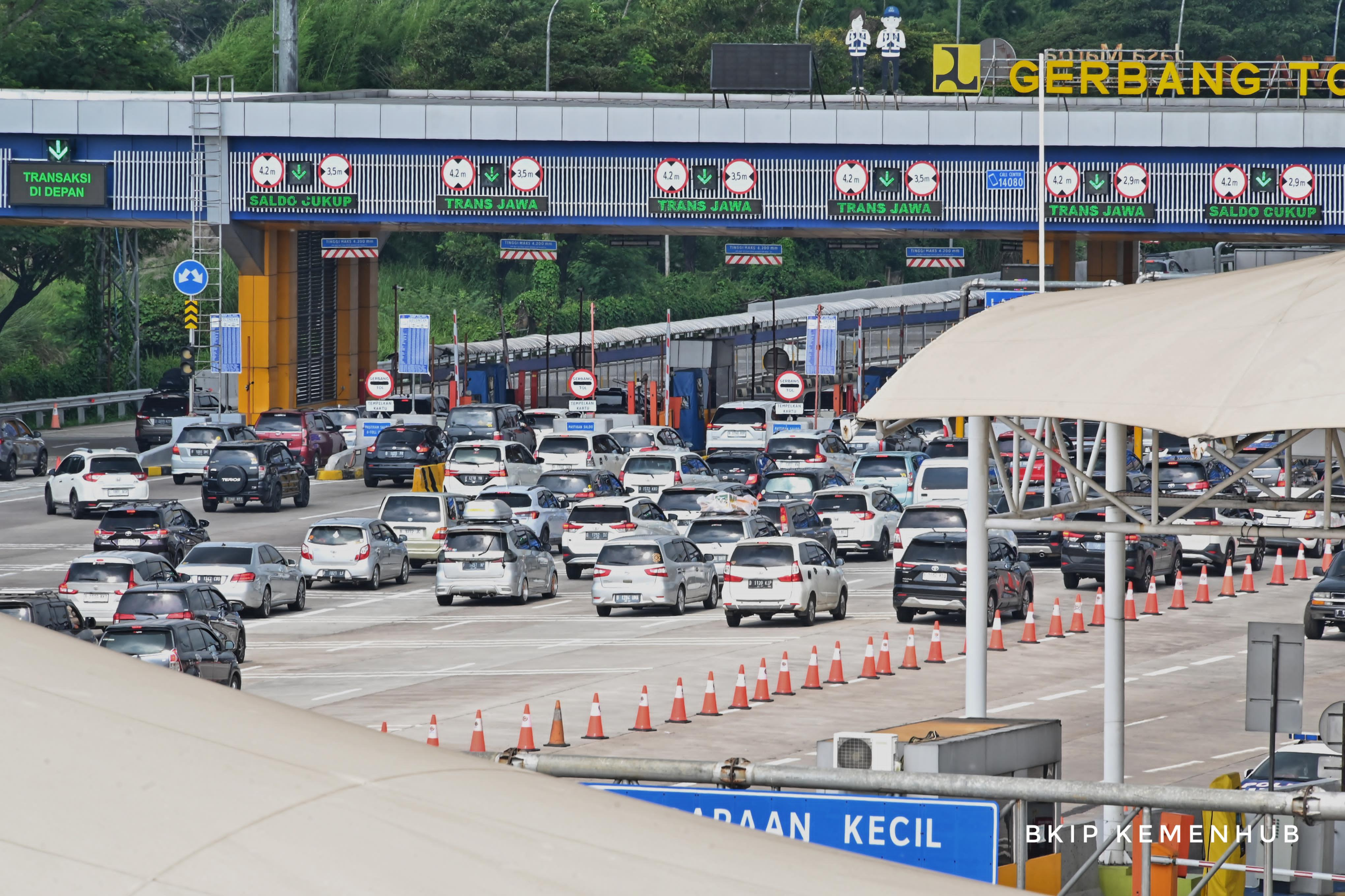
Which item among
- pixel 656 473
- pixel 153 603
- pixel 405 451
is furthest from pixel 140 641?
pixel 405 451

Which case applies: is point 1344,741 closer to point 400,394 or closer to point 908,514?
point 908,514

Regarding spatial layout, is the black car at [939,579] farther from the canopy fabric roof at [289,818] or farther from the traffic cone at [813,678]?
the canopy fabric roof at [289,818]

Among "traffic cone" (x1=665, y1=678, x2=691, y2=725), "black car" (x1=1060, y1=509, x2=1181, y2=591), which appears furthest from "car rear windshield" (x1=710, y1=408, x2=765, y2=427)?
"traffic cone" (x1=665, y1=678, x2=691, y2=725)

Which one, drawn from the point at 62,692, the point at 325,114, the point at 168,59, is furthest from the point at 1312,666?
the point at 168,59

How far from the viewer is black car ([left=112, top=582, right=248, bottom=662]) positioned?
27.3 meters

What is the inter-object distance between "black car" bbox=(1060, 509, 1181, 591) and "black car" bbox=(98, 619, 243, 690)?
17.3 m

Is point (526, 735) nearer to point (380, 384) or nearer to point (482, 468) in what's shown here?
point (482, 468)

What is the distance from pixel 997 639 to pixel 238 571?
40.7 ft

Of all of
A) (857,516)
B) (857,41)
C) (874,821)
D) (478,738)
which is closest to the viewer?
(874,821)

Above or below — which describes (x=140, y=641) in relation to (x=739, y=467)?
below

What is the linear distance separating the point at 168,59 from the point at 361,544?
163 ft

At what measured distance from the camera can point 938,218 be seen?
57.0 meters

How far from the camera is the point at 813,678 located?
25.5 m

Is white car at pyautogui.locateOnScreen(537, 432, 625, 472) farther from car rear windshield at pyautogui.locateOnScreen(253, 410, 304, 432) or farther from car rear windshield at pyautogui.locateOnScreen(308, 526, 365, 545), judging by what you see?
car rear windshield at pyautogui.locateOnScreen(308, 526, 365, 545)
